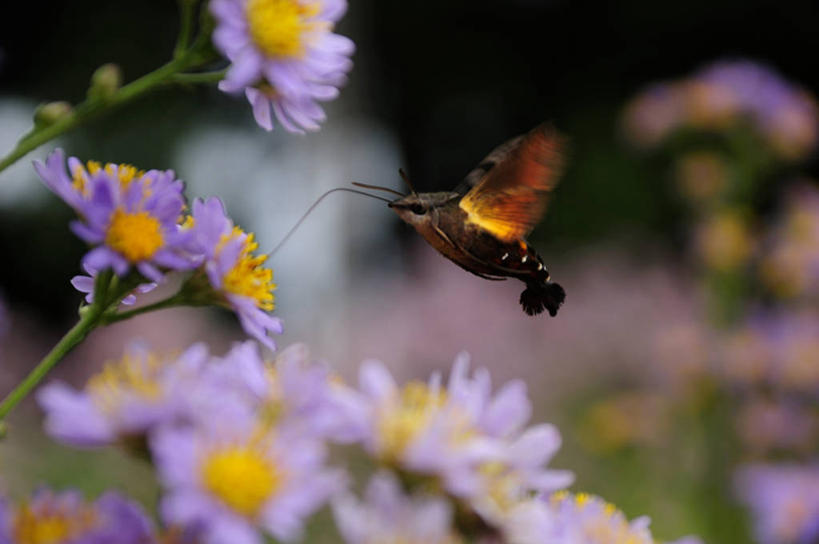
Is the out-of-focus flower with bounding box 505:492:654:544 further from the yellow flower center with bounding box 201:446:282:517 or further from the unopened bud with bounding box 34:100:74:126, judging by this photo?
the unopened bud with bounding box 34:100:74:126

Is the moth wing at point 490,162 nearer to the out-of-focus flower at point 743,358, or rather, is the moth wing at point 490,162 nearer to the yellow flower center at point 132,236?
the yellow flower center at point 132,236

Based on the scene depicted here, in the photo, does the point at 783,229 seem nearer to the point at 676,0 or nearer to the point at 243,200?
the point at 243,200

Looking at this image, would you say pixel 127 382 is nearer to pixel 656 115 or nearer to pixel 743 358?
pixel 743 358

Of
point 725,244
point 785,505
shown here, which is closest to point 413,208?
point 785,505

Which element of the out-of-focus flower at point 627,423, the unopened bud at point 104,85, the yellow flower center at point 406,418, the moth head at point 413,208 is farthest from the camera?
the out-of-focus flower at point 627,423

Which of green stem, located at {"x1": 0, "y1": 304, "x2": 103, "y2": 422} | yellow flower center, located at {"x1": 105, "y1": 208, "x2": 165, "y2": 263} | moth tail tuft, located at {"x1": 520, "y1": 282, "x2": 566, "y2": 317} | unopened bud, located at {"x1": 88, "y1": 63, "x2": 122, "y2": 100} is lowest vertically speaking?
moth tail tuft, located at {"x1": 520, "y1": 282, "x2": 566, "y2": 317}

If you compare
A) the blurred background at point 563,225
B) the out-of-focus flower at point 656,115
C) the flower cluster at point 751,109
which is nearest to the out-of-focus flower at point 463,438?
the blurred background at point 563,225

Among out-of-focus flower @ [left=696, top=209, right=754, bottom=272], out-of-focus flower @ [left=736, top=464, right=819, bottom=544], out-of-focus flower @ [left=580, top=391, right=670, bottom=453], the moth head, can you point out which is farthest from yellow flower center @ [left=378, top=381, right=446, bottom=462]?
out-of-focus flower @ [left=580, top=391, right=670, bottom=453]
